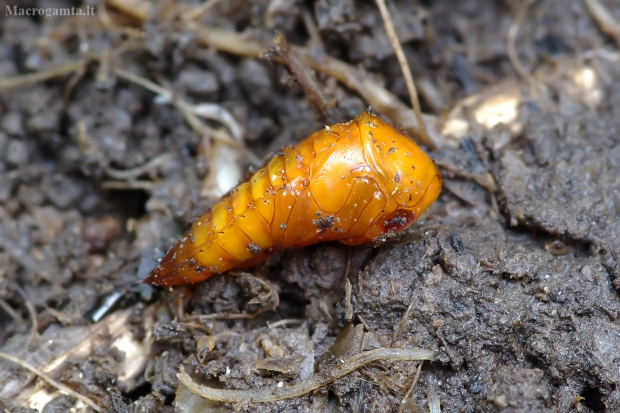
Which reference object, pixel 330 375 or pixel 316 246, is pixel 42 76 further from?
pixel 330 375

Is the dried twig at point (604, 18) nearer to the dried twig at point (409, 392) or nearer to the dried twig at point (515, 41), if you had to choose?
the dried twig at point (515, 41)

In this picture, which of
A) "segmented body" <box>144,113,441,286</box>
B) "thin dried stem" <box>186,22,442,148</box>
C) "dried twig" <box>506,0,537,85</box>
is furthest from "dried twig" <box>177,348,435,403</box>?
"dried twig" <box>506,0,537,85</box>

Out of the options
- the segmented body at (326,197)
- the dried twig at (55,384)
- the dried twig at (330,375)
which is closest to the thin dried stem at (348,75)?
the segmented body at (326,197)

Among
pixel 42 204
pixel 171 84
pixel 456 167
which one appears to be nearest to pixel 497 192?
pixel 456 167

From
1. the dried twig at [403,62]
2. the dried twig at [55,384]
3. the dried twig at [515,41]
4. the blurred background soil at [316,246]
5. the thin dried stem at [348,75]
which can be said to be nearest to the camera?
the blurred background soil at [316,246]

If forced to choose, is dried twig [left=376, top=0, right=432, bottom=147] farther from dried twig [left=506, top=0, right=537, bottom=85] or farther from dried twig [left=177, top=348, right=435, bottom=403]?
dried twig [left=177, top=348, right=435, bottom=403]

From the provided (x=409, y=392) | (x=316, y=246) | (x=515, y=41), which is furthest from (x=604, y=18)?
(x=409, y=392)
